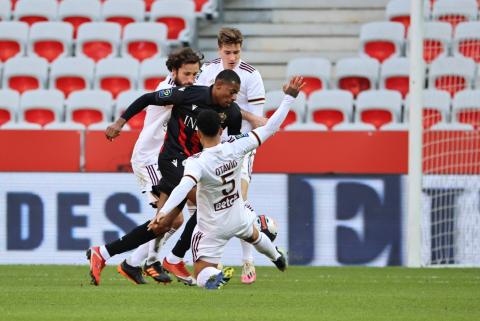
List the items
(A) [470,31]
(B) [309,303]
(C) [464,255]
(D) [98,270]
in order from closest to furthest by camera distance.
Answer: (B) [309,303] < (D) [98,270] < (C) [464,255] < (A) [470,31]

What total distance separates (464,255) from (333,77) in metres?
4.23

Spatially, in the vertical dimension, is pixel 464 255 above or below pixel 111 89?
below

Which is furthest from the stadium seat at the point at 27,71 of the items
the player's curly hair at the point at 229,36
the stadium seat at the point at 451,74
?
the player's curly hair at the point at 229,36

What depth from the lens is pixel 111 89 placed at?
16.6 m

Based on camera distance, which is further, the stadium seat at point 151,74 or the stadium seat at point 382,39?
the stadium seat at point 382,39

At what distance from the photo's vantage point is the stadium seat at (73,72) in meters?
16.6

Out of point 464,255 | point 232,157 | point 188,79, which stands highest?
point 188,79

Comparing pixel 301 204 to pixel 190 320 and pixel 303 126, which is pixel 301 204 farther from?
pixel 190 320

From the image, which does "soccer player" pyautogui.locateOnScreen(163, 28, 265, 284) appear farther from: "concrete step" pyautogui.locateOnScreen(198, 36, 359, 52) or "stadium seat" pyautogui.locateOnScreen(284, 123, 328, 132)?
"concrete step" pyautogui.locateOnScreen(198, 36, 359, 52)

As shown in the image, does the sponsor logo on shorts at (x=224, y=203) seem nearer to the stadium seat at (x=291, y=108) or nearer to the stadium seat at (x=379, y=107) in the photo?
the stadium seat at (x=291, y=108)

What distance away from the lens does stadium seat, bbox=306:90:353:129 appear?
15438 mm

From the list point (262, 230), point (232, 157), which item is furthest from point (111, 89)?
point (232, 157)

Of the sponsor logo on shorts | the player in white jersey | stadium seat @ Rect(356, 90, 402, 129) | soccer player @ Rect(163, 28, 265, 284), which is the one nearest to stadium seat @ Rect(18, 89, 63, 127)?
stadium seat @ Rect(356, 90, 402, 129)

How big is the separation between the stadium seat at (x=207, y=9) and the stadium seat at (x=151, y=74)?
1.53 meters
